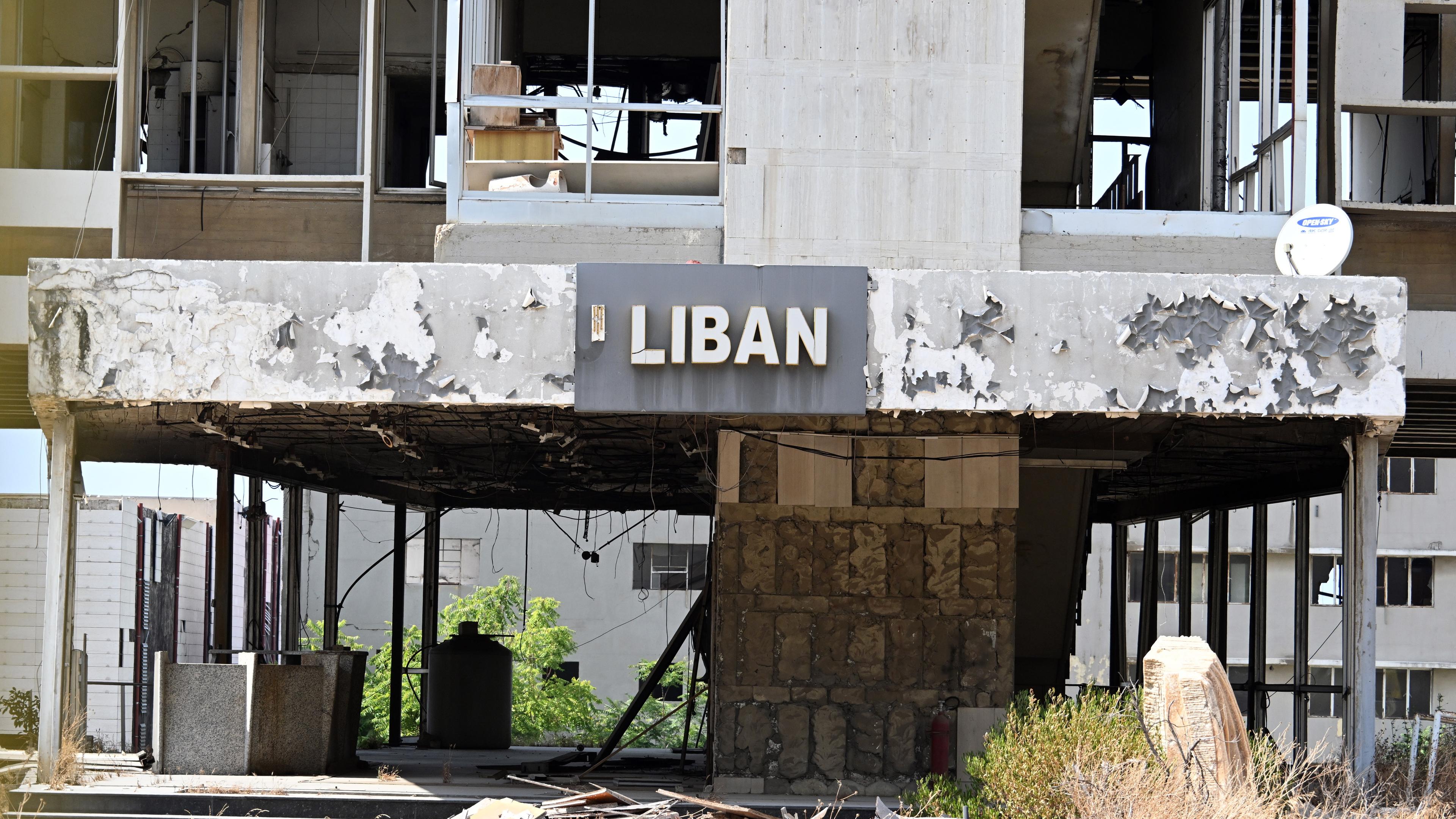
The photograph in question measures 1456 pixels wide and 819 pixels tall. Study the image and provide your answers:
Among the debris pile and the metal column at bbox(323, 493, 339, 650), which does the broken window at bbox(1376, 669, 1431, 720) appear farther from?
the debris pile

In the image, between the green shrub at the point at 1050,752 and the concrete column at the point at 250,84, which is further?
the concrete column at the point at 250,84

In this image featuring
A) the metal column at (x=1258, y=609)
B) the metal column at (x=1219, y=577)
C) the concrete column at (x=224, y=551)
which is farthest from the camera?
the metal column at (x=1219, y=577)

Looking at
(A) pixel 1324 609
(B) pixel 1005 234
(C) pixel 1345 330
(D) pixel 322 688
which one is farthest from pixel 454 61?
(A) pixel 1324 609

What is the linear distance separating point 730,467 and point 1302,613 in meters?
9.14

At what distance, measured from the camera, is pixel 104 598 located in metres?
25.0

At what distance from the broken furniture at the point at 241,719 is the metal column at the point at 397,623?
808 centimetres

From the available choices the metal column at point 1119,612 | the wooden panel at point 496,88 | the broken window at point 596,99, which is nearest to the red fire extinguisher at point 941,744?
the broken window at point 596,99

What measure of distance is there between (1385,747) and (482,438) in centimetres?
983

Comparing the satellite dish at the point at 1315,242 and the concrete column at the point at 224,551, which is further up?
the satellite dish at the point at 1315,242

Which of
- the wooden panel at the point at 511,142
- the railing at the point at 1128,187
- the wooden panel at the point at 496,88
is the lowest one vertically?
the wooden panel at the point at 511,142

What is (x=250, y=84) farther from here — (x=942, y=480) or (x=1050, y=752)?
(x=1050, y=752)

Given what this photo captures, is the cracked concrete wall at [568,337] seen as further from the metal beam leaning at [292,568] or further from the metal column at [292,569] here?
the metal column at [292,569]

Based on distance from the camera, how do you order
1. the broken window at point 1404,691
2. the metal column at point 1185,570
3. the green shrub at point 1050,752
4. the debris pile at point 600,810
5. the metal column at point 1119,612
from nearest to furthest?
the green shrub at point 1050,752, the debris pile at point 600,810, the metal column at point 1185,570, the metal column at point 1119,612, the broken window at point 1404,691

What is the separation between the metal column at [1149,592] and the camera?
2461 cm
